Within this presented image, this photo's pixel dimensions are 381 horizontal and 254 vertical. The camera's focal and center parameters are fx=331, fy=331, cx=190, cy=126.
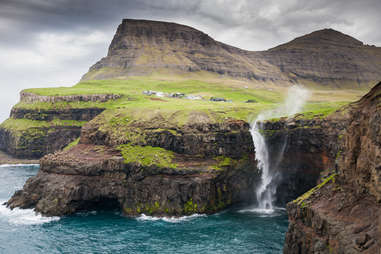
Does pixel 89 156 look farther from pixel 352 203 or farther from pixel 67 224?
pixel 352 203

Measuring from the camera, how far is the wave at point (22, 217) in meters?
56.2

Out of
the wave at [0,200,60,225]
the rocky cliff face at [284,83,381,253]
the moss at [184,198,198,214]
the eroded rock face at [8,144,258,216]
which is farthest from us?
the eroded rock face at [8,144,258,216]

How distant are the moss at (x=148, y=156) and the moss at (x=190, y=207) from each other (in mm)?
7135

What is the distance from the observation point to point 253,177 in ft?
218

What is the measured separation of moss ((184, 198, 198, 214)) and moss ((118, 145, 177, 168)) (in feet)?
23.4

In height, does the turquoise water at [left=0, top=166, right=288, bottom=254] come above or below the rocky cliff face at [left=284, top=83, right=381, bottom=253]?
below

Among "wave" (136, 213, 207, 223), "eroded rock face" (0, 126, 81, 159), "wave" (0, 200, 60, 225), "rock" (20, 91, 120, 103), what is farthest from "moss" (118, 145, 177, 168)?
"eroded rock face" (0, 126, 81, 159)

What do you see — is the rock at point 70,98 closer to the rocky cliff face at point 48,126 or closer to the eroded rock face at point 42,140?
the rocky cliff face at point 48,126

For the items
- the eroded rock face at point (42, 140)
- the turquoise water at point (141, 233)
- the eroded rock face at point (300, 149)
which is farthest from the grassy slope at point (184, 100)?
the turquoise water at point (141, 233)

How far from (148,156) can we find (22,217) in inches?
965

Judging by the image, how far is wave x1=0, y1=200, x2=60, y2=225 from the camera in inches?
2211

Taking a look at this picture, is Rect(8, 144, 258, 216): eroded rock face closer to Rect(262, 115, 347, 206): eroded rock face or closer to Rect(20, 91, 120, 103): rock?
Rect(262, 115, 347, 206): eroded rock face

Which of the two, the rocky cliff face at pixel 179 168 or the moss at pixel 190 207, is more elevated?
the rocky cliff face at pixel 179 168

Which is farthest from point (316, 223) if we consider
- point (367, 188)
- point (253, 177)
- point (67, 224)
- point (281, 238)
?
point (67, 224)
